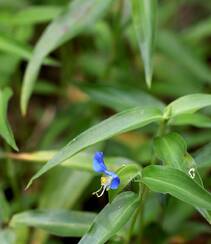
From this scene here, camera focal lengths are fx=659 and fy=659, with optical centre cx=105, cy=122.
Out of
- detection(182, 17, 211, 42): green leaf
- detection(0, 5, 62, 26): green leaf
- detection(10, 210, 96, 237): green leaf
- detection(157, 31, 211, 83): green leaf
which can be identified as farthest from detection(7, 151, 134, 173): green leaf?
detection(182, 17, 211, 42): green leaf

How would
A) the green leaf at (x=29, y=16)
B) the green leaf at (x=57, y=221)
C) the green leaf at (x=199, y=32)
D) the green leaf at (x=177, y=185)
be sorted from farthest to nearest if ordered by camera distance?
the green leaf at (x=199, y=32)
the green leaf at (x=29, y=16)
the green leaf at (x=57, y=221)
the green leaf at (x=177, y=185)

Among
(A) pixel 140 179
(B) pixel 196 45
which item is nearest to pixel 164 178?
(A) pixel 140 179

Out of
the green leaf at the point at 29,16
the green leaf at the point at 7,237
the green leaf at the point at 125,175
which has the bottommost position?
the green leaf at the point at 7,237

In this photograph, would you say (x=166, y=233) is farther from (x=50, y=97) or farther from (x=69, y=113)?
(x=50, y=97)

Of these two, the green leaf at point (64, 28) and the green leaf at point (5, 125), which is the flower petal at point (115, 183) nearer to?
the green leaf at point (5, 125)

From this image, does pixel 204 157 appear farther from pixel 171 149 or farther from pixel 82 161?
pixel 82 161

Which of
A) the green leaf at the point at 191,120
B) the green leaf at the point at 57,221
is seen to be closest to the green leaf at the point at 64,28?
the green leaf at the point at 57,221

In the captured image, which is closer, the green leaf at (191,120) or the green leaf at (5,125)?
the green leaf at (5,125)
